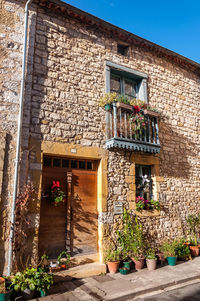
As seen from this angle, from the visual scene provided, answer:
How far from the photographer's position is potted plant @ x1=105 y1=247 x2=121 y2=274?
4.74 metres

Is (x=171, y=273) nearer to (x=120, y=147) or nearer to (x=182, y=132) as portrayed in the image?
(x=120, y=147)

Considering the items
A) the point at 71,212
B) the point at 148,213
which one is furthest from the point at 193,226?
the point at 71,212

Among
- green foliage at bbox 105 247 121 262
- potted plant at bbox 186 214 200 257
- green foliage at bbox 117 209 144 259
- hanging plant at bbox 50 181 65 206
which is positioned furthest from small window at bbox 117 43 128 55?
green foliage at bbox 105 247 121 262

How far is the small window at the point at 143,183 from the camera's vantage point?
19.8 ft

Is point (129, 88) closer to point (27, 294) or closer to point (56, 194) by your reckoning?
point (56, 194)

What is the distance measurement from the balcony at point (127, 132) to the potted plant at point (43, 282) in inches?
118

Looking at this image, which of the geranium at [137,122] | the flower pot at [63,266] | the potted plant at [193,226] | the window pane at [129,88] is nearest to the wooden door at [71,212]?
the flower pot at [63,266]

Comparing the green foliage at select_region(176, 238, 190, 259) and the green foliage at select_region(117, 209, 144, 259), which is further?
the green foliage at select_region(176, 238, 190, 259)

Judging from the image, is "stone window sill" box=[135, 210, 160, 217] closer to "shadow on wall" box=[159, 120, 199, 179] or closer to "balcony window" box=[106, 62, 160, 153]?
"shadow on wall" box=[159, 120, 199, 179]

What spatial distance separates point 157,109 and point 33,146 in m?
3.99

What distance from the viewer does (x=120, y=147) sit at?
17.7ft

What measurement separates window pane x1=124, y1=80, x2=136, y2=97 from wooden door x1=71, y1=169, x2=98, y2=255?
278cm

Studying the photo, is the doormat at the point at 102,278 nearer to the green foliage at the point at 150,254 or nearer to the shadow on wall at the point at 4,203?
the green foliage at the point at 150,254

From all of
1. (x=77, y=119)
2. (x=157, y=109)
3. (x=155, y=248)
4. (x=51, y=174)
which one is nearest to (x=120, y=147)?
(x=77, y=119)
